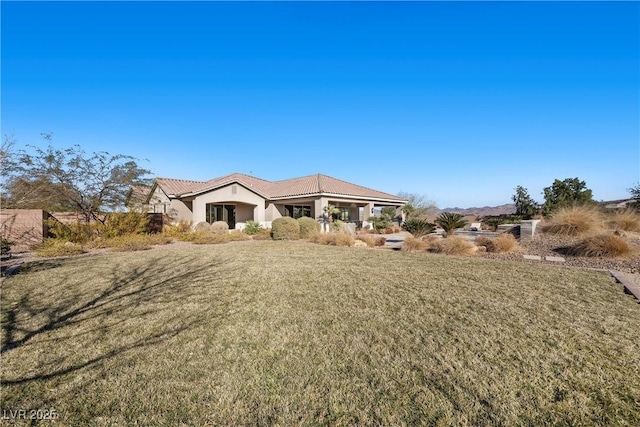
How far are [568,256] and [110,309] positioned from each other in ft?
45.3

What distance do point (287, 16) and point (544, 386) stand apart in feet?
48.6

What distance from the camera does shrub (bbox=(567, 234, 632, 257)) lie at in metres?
9.40

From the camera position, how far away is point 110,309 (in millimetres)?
5324

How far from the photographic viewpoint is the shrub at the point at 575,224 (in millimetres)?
12148

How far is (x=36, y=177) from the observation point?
17641mm

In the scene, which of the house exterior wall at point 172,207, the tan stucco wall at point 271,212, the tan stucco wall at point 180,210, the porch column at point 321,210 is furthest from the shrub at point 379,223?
the tan stucco wall at point 180,210

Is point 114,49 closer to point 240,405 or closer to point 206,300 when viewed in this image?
point 206,300

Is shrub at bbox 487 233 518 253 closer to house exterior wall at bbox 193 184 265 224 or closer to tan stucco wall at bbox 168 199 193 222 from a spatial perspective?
house exterior wall at bbox 193 184 265 224

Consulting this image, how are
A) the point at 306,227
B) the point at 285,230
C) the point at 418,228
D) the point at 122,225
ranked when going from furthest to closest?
the point at 306,227, the point at 285,230, the point at 122,225, the point at 418,228

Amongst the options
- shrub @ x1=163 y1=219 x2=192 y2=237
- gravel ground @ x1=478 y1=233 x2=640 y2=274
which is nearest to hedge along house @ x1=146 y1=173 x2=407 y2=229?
shrub @ x1=163 y1=219 x2=192 y2=237

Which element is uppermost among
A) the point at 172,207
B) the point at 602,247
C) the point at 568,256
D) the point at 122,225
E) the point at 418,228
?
the point at 172,207

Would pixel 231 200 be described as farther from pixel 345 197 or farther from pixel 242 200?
pixel 345 197

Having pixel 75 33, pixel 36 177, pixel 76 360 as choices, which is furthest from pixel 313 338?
pixel 36 177

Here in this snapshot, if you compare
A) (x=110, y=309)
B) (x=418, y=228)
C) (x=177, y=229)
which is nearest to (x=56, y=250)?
(x=177, y=229)
